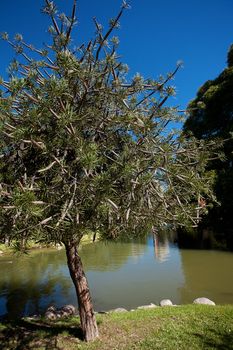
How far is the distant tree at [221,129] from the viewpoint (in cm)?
2333

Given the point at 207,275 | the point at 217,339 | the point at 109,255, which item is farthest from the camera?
the point at 109,255

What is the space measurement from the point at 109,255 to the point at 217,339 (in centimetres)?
1943

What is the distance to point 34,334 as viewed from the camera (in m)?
8.29

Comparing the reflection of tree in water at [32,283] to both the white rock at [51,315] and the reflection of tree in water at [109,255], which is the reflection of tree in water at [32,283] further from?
the white rock at [51,315]

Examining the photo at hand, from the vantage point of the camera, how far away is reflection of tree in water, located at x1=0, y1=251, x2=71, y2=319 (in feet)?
46.3

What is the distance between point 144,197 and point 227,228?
75.0 feet

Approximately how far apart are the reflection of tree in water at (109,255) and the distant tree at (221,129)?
669 cm

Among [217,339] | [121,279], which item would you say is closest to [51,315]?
[217,339]

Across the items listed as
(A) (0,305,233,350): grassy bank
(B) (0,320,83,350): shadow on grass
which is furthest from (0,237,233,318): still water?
(B) (0,320,83,350): shadow on grass

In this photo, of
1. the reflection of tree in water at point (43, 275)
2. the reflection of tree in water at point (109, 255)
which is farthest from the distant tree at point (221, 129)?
the reflection of tree in water at point (43, 275)

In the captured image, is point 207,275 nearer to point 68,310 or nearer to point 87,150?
point 68,310

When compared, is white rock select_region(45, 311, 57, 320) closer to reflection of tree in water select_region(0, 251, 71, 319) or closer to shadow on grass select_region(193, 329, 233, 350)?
reflection of tree in water select_region(0, 251, 71, 319)

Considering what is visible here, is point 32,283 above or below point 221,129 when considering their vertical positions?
below

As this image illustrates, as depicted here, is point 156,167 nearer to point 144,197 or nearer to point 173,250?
point 144,197
